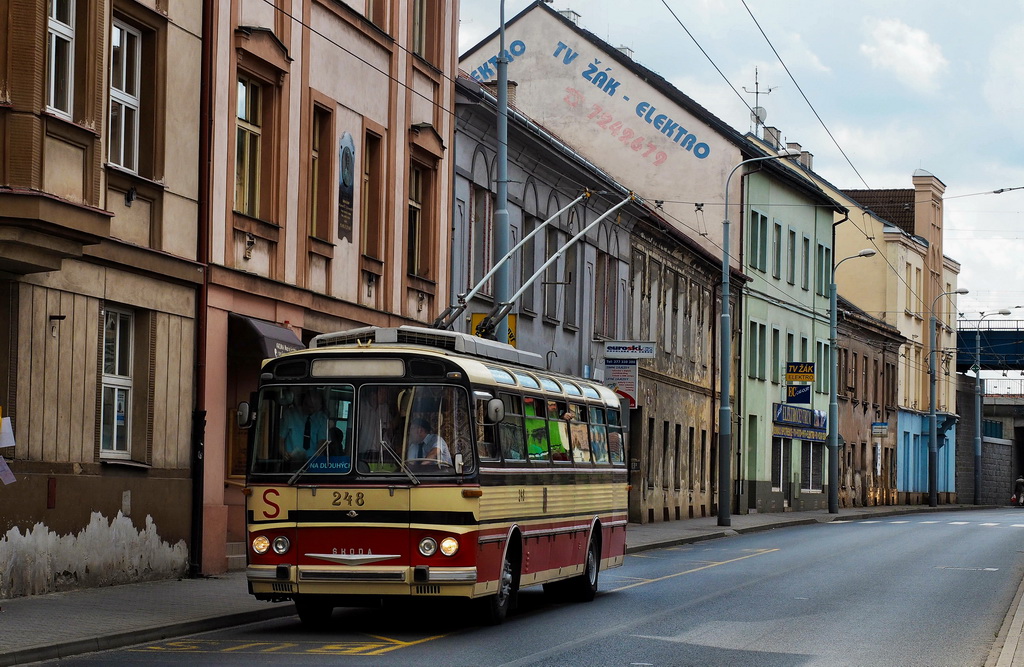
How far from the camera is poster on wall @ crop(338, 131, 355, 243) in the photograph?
26094 mm

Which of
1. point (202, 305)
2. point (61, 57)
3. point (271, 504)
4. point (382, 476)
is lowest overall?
point (271, 504)

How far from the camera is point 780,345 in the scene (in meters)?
61.2

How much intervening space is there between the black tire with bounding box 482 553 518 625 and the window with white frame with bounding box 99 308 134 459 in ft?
17.5

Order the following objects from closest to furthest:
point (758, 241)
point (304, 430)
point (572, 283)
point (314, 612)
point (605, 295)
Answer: point (304, 430)
point (314, 612)
point (572, 283)
point (605, 295)
point (758, 241)

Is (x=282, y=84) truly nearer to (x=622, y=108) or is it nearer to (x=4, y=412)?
(x=4, y=412)

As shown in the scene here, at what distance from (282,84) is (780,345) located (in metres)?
40.0

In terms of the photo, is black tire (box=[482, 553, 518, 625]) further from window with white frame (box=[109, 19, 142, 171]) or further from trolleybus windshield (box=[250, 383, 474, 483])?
window with white frame (box=[109, 19, 142, 171])

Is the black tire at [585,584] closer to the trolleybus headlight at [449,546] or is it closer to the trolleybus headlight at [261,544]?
the trolleybus headlight at [449,546]

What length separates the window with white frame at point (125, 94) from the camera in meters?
19.6

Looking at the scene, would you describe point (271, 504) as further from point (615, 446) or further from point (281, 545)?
point (615, 446)

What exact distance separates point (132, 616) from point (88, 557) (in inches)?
118

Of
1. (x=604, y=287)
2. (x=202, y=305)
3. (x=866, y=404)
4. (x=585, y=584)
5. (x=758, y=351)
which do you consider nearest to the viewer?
(x=585, y=584)

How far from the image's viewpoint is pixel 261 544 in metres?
15.2

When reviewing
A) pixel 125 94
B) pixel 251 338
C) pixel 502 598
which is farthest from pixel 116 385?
pixel 502 598
